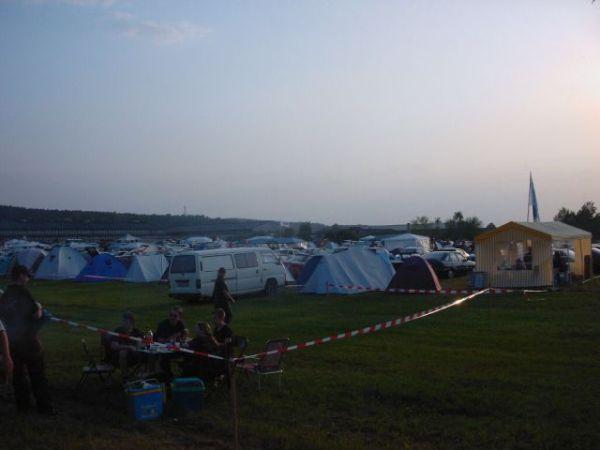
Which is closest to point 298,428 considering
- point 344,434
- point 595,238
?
point 344,434

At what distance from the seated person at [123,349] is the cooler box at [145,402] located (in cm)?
169

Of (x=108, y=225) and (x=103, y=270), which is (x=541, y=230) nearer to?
(x=103, y=270)

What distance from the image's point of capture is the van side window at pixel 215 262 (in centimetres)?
2250

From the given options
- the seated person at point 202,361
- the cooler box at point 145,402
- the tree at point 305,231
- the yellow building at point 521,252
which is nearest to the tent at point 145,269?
the yellow building at point 521,252

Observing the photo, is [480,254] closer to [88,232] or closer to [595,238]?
[595,238]

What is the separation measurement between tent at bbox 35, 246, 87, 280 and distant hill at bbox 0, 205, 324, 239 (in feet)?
148

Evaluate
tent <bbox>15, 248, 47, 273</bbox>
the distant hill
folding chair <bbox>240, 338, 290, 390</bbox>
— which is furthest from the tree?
folding chair <bbox>240, 338, 290, 390</bbox>

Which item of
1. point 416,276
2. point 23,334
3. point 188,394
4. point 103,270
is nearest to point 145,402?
point 188,394

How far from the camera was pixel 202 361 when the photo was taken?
9.44 metres

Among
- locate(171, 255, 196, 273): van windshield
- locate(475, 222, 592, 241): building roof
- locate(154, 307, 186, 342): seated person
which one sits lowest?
locate(154, 307, 186, 342): seated person

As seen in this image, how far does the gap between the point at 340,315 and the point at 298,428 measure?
413 inches

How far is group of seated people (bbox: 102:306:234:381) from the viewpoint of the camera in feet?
31.0

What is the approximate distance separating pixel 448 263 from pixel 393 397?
23467mm

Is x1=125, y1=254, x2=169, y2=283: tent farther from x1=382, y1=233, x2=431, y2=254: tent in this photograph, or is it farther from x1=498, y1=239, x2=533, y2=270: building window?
x1=382, y1=233, x2=431, y2=254: tent
